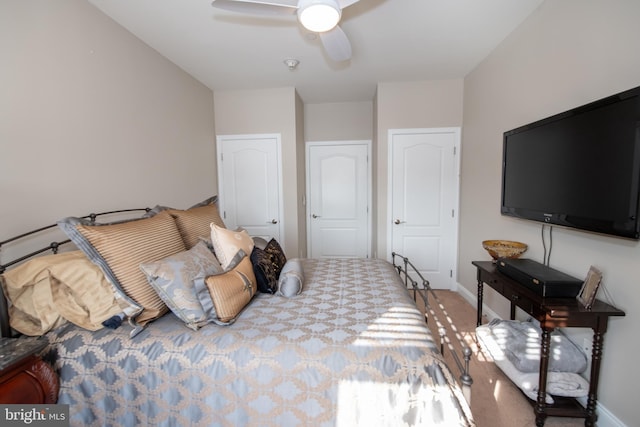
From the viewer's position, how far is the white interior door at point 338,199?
13.8 feet

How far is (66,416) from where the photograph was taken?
1165 millimetres

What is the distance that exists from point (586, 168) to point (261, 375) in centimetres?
197

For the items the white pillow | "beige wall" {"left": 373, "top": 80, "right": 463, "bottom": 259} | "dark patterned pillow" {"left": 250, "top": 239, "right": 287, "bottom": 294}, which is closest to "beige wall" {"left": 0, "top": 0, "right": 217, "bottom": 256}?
the white pillow

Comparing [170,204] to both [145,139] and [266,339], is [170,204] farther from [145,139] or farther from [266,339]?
[266,339]

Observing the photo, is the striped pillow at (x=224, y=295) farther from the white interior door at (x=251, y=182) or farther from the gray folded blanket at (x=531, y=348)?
the white interior door at (x=251, y=182)

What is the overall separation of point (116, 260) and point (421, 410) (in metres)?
1.51

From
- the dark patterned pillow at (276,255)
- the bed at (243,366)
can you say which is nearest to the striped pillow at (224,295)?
the bed at (243,366)

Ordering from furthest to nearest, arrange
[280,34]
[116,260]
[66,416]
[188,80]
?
[188,80] < [280,34] < [116,260] < [66,416]

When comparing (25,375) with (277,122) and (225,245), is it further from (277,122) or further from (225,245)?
(277,122)

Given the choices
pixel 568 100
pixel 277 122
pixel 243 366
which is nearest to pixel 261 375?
pixel 243 366

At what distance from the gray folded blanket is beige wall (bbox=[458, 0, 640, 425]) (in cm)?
14

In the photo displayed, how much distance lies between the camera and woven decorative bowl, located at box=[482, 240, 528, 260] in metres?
2.08

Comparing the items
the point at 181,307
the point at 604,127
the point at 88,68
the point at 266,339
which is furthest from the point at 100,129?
the point at 604,127

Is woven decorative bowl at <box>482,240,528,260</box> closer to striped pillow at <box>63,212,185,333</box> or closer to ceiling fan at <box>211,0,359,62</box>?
ceiling fan at <box>211,0,359,62</box>
